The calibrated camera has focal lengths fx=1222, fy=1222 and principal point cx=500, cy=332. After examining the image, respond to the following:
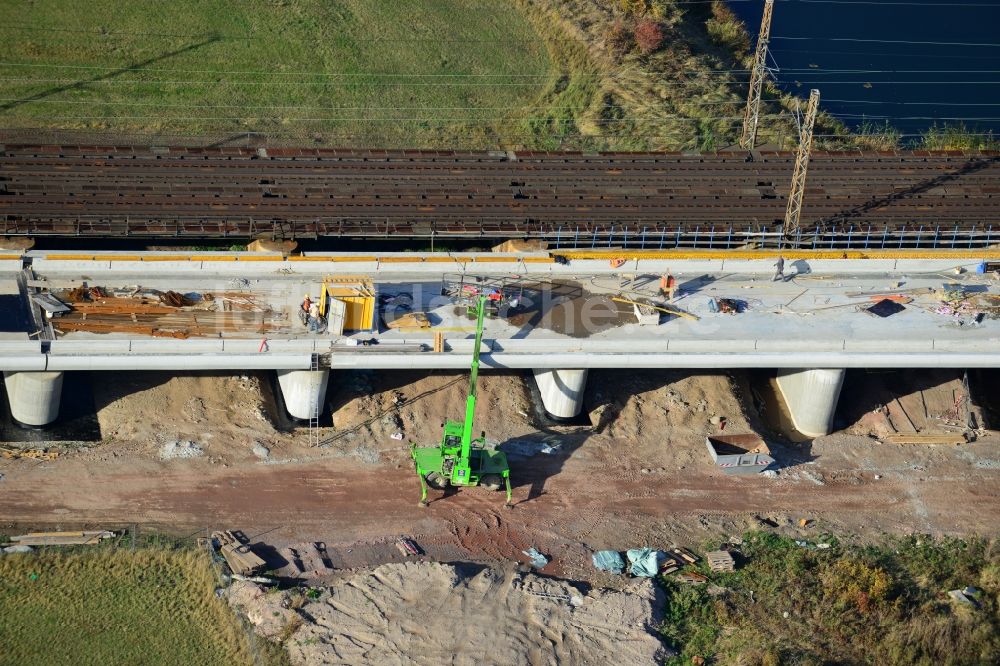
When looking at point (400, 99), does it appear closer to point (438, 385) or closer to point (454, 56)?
point (454, 56)

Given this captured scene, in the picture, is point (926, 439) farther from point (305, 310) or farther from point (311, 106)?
point (311, 106)

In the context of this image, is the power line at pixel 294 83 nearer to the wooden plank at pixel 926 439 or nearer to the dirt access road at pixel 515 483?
the dirt access road at pixel 515 483

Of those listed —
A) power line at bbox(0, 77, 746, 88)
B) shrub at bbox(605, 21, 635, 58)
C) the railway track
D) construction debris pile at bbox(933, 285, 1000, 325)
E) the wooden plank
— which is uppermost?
shrub at bbox(605, 21, 635, 58)

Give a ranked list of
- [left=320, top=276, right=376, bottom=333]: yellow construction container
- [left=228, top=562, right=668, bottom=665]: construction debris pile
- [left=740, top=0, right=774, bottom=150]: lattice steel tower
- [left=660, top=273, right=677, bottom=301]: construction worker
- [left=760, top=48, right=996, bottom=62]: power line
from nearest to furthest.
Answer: [left=228, top=562, right=668, bottom=665]: construction debris pile
[left=320, top=276, right=376, bottom=333]: yellow construction container
[left=660, top=273, right=677, bottom=301]: construction worker
[left=740, top=0, right=774, bottom=150]: lattice steel tower
[left=760, top=48, right=996, bottom=62]: power line

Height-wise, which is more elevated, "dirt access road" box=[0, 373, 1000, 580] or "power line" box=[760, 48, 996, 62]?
"power line" box=[760, 48, 996, 62]

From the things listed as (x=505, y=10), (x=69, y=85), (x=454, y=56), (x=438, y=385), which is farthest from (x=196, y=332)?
(x=505, y=10)

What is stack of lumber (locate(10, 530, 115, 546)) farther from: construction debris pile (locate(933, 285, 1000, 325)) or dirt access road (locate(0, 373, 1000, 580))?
construction debris pile (locate(933, 285, 1000, 325))

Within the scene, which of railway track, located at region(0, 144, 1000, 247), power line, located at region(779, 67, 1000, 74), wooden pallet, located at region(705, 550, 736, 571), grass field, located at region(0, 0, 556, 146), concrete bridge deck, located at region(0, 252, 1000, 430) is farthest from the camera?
power line, located at region(779, 67, 1000, 74)

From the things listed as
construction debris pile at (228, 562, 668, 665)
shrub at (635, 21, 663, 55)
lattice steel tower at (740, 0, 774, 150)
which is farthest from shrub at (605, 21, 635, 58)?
construction debris pile at (228, 562, 668, 665)
